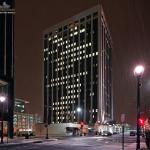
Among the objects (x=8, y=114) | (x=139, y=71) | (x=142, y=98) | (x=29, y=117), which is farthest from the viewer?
(x=29, y=117)

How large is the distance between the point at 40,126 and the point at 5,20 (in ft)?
130

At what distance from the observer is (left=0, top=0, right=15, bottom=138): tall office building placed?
83.4 meters

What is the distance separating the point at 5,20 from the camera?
94.9m

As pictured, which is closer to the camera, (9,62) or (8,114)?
(8,114)

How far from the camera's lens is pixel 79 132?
134 m

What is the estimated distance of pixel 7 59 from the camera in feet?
297

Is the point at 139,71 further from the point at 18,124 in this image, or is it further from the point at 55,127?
the point at 18,124

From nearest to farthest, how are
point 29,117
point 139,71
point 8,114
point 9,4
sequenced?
1. point 139,71
2. point 8,114
3. point 9,4
4. point 29,117

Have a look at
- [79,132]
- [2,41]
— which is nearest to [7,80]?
[2,41]

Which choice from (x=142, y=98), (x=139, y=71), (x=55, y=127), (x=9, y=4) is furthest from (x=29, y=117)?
(x=139, y=71)

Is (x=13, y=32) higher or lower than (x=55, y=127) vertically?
higher

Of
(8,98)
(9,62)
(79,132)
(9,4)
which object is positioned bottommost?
(79,132)

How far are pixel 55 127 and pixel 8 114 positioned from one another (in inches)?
1921

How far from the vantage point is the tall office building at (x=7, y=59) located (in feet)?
274
